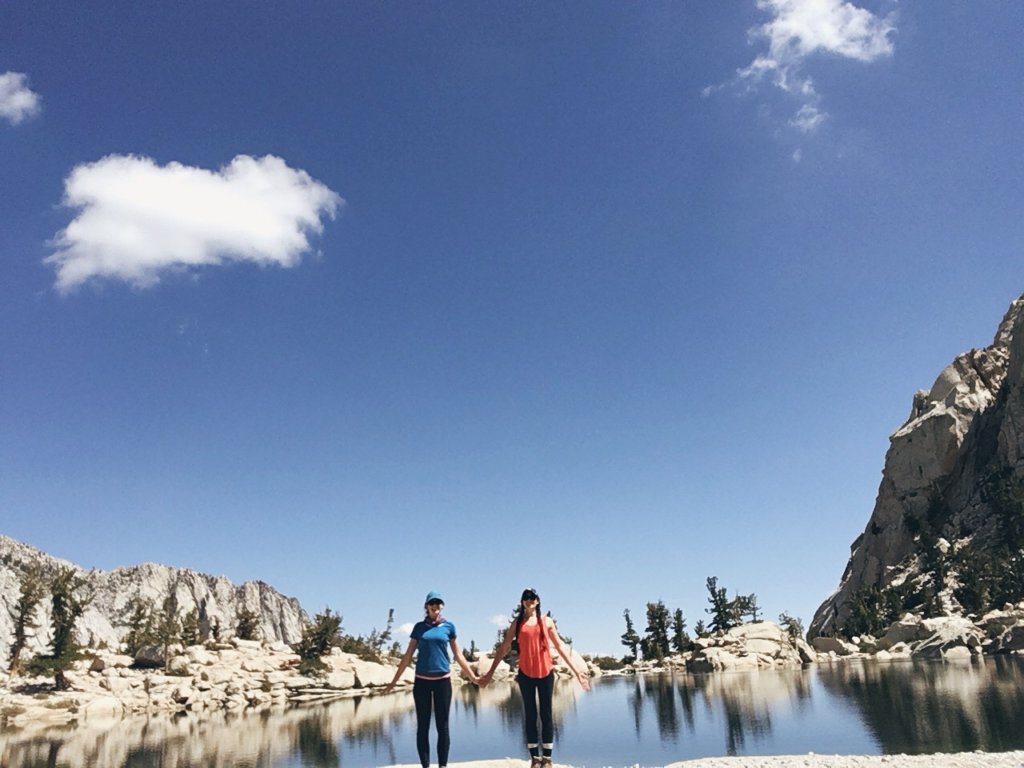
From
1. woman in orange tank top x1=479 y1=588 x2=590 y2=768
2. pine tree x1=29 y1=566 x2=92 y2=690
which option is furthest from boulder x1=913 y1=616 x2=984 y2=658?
pine tree x1=29 y1=566 x2=92 y2=690

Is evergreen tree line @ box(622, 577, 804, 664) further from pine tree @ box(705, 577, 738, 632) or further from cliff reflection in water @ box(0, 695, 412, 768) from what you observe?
cliff reflection in water @ box(0, 695, 412, 768)

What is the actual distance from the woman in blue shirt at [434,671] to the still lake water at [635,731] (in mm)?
12365

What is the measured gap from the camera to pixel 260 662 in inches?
2864

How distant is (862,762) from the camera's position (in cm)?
1459

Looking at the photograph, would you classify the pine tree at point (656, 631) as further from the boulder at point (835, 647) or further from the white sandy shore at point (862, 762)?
the white sandy shore at point (862, 762)

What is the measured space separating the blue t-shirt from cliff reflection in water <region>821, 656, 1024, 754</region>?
15.6 meters

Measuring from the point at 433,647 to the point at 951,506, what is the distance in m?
153

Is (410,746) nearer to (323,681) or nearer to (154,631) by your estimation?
(323,681)

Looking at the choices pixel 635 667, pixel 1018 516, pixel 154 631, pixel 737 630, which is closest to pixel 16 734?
pixel 154 631

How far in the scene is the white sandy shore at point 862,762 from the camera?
13492 mm

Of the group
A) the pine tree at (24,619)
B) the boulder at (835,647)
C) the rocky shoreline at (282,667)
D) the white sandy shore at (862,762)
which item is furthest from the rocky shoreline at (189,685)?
the boulder at (835,647)

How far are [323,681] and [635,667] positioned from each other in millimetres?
47098

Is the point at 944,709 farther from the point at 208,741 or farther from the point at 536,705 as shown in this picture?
the point at 208,741

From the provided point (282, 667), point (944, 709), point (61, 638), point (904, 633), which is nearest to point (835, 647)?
point (904, 633)
